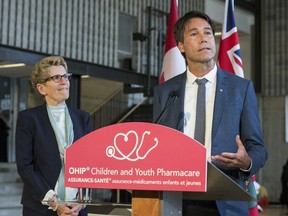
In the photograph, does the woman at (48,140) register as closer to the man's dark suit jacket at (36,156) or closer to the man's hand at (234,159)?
the man's dark suit jacket at (36,156)

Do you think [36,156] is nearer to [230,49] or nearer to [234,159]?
[234,159]

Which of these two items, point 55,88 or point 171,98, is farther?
point 55,88

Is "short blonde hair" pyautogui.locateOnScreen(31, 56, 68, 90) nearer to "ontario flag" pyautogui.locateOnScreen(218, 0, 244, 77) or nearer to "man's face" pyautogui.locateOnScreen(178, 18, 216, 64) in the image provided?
"man's face" pyautogui.locateOnScreen(178, 18, 216, 64)

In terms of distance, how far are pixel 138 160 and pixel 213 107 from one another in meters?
0.57

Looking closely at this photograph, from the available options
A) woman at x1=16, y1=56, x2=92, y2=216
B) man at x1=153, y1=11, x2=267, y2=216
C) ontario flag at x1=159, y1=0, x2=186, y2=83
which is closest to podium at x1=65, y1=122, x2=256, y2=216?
man at x1=153, y1=11, x2=267, y2=216

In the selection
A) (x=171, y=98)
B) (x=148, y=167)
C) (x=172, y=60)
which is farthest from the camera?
(x=172, y=60)

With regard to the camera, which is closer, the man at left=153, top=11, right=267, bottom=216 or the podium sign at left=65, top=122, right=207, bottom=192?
the podium sign at left=65, top=122, right=207, bottom=192

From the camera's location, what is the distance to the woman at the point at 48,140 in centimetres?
263

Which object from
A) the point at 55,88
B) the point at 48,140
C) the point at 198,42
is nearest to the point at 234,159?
the point at 198,42

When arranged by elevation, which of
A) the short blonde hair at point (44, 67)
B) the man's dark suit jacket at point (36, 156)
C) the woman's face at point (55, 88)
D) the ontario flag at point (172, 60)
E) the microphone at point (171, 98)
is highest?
the ontario flag at point (172, 60)

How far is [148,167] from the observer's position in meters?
1.51

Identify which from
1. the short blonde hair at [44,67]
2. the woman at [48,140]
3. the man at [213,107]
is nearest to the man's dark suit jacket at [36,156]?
the woman at [48,140]

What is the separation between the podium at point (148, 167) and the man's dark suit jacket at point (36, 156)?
3.42 feet

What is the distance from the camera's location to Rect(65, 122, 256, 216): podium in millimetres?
1470
